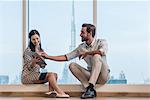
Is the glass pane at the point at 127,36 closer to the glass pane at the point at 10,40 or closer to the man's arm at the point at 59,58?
the man's arm at the point at 59,58

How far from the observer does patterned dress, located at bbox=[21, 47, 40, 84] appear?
475 centimetres

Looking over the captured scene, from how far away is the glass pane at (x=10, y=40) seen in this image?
539cm

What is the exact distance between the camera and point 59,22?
5418mm

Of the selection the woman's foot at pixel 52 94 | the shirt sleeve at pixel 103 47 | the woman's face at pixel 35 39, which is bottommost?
the woman's foot at pixel 52 94

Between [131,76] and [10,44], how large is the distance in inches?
74.2

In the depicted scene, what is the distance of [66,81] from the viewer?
17.3 feet

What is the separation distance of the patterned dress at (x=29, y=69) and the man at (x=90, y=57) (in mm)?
241

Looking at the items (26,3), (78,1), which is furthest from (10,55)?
(78,1)

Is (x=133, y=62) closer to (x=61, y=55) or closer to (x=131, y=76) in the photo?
(x=131, y=76)

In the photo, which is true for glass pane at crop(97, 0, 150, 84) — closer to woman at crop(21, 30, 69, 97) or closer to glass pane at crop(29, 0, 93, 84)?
glass pane at crop(29, 0, 93, 84)

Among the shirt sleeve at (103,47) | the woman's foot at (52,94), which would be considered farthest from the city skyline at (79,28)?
the woman's foot at (52,94)

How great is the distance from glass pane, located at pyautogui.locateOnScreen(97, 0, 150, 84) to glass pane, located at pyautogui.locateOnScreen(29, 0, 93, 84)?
279 mm

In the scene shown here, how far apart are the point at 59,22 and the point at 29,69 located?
100cm

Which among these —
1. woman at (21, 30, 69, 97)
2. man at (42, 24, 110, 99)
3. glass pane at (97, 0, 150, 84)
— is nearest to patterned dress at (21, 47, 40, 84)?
woman at (21, 30, 69, 97)
